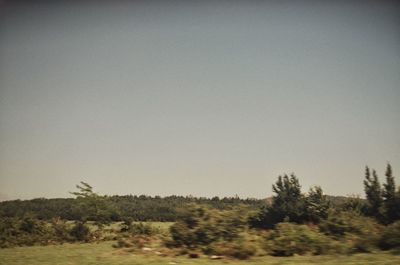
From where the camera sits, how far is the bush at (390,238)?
41.9 ft

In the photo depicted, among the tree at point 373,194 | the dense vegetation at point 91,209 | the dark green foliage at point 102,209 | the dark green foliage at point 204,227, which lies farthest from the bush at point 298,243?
the tree at point 373,194

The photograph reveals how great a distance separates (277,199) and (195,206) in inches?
1347

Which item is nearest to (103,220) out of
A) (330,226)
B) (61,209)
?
(330,226)

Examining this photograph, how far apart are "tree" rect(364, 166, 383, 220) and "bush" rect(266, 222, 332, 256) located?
31728mm

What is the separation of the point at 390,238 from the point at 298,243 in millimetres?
3721

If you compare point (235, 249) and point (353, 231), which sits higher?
point (353, 231)

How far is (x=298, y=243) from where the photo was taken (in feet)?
43.5

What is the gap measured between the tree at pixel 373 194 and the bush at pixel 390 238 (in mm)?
30391

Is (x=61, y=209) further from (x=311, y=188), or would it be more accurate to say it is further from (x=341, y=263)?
(x=341, y=263)

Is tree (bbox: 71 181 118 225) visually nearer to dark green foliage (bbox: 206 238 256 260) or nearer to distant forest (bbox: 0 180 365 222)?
distant forest (bbox: 0 180 365 222)

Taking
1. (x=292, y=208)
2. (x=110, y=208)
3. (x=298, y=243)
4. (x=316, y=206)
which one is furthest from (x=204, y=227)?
(x=292, y=208)

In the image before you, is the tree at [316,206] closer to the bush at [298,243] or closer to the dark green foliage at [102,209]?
the dark green foliage at [102,209]

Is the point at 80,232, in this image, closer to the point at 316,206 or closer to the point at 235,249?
the point at 235,249

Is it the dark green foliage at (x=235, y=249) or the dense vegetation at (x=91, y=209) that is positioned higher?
the dense vegetation at (x=91, y=209)
